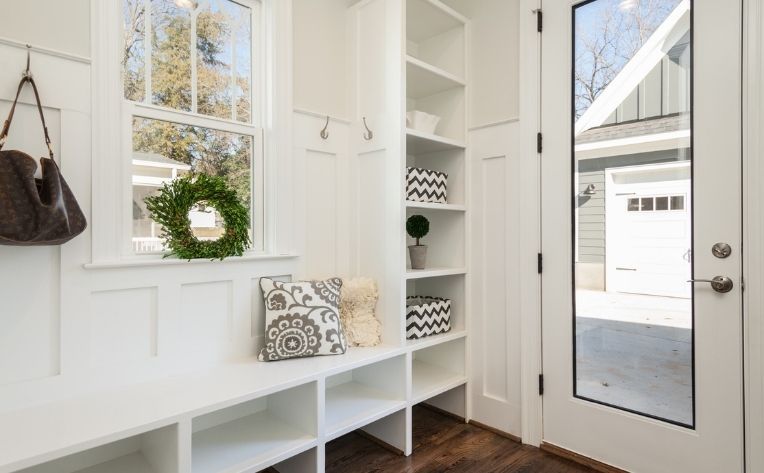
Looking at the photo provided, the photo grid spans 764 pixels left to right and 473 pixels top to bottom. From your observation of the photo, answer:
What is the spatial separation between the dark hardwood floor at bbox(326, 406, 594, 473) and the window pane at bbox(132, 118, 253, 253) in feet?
4.27

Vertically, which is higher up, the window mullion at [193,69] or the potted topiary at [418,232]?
the window mullion at [193,69]

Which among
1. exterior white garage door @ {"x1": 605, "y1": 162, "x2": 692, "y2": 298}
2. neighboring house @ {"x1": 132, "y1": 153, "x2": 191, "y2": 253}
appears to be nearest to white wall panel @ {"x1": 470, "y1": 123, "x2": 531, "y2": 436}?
exterior white garage door @ {"x1": 605, "y1": 162, "x2": 692, "y2": 298}

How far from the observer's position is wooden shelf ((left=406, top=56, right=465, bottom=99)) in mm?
2334

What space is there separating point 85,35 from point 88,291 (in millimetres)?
971

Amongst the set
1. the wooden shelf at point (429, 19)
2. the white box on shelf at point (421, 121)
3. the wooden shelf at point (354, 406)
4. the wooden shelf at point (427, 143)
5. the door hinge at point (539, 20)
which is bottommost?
the wooden shelf at point (354, 406)

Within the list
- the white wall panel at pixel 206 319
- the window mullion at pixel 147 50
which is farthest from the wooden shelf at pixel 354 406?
the window mullion at pixel 147 50

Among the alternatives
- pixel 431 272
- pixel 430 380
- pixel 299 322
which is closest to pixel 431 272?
pixel 431 272

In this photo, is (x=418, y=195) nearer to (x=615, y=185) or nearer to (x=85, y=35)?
(x=615, y=185)

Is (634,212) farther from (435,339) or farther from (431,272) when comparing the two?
(435,339)

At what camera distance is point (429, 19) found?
255 cm

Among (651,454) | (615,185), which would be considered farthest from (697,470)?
(615,185)

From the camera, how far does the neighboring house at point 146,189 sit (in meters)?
1.79

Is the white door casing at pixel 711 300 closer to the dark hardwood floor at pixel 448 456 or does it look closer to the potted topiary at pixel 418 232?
the dark hardwood floor at pixel 448 456

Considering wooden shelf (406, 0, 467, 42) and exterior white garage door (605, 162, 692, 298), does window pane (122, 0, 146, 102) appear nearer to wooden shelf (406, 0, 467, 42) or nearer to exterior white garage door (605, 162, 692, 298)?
wooden shelf (406, 0, 467, 42)
